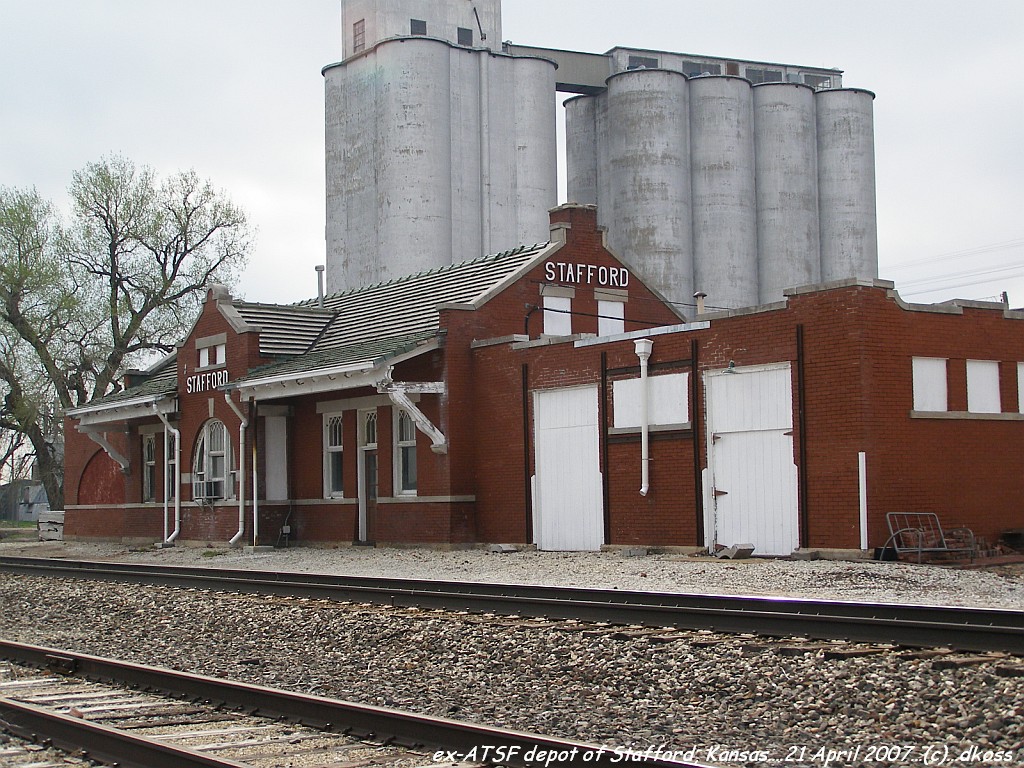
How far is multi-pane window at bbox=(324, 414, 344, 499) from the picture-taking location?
28297 mm

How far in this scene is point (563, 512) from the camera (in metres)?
23.8

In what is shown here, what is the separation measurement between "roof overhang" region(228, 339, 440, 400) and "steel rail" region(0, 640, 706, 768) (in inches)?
511

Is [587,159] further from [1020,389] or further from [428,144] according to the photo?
[1020,389]

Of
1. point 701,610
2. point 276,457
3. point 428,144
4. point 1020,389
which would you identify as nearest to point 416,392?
point 276,457

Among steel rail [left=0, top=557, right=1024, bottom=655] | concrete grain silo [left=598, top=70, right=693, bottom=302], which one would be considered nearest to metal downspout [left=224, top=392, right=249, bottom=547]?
steel rail [left=0, top=557, right=1024, bottom=655]

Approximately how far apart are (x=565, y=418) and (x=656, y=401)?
93.8 inches

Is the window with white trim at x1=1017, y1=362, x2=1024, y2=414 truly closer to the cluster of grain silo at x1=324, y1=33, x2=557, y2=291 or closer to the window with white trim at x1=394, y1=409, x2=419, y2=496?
the window with white trim at x1=394, y1=409, x2=419, y2=496

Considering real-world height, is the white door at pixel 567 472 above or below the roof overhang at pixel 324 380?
below

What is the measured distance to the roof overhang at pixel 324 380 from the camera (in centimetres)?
2398

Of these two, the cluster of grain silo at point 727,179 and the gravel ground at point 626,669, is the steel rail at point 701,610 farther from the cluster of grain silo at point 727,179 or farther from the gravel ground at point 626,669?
the cluster of grain silo at point 727,179

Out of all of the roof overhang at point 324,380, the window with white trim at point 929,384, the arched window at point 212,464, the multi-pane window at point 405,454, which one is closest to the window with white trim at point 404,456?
the multi-pane window at point 405,454

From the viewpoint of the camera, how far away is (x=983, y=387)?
2028 cm

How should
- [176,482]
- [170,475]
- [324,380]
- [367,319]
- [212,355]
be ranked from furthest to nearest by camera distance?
[170,475] < [176,482] < [212,355] < [367,319] < [324,380]

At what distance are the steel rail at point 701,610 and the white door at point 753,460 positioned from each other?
21.3ft
